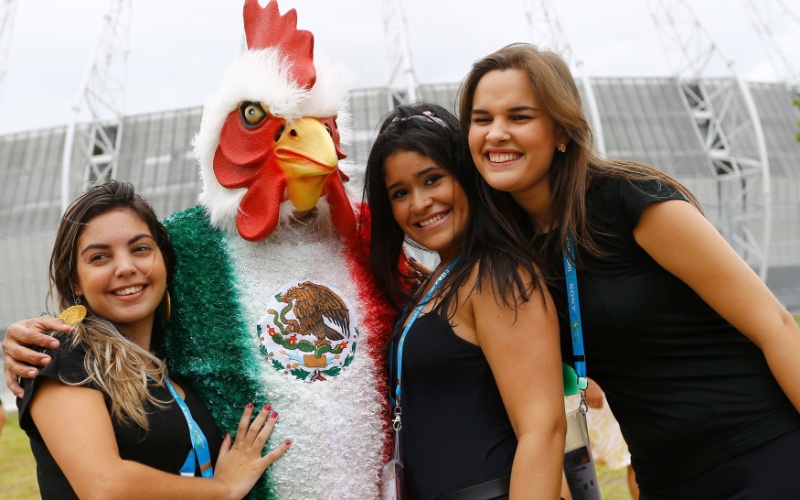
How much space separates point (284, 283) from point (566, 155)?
3.46ft

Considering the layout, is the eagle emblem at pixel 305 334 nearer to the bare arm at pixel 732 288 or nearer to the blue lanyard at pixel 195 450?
the blue lanyard at pixel 195 450

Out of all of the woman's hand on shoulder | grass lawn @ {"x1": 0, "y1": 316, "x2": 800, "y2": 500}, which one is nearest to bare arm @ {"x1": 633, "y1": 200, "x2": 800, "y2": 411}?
the woman's hand on shoulder

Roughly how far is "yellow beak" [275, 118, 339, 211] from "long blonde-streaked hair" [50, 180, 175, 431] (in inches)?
18.9

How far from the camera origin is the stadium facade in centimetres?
1575

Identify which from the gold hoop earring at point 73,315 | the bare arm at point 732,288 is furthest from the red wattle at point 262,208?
the bare arm at point 732,288

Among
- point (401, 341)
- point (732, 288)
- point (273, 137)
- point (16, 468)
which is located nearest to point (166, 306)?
point (273, 137)

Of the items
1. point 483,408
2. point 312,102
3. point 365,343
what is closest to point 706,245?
point 483,408

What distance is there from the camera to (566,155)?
7.30 ft

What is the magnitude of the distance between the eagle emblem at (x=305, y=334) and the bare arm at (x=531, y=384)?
1.90 feet

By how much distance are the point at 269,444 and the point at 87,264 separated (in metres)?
0.82

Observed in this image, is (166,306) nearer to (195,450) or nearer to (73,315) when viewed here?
(73,315)

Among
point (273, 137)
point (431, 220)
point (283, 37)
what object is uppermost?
point (283, 37)

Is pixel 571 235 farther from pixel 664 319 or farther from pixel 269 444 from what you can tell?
pixel 269 444

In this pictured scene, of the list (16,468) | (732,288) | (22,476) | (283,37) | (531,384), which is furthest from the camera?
(16,468)
